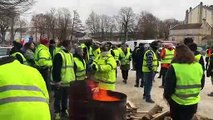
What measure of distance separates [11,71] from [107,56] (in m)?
5.55

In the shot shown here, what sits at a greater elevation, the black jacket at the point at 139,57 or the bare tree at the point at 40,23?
the bare tree at the point at 40,23

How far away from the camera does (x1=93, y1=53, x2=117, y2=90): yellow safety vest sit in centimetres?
873

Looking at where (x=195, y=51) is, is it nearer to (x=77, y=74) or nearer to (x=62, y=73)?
(x=77, y=74)

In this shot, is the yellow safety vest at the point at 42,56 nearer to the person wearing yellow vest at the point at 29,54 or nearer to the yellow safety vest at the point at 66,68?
the person wearing yellow vest at the point at 29,54

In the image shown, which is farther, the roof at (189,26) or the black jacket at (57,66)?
the roof at (189,26)

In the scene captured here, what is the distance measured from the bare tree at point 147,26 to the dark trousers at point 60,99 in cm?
8988

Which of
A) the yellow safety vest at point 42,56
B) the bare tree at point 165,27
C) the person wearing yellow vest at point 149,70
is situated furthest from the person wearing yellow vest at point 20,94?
the bare tree at point 165,27

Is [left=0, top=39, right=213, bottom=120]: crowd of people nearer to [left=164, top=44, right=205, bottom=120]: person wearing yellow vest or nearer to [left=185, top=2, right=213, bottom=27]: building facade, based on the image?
[left=164, top=44, right=205, bottom=120]: person wearing yellow vest

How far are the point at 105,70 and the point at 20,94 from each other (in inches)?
213

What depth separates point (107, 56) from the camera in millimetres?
8844

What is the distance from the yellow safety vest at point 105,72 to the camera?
8727 millimetres

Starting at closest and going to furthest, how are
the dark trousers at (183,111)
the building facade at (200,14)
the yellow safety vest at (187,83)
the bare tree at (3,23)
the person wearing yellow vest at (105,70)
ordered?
the yellow safety vest at (187,83) < the dark trousers at (183,111) < the person wearing yellow vest at (105,70) < the bare tree at (3,23) < the building facade at (200,14)

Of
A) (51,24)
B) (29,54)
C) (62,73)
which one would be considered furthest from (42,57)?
(51,24)

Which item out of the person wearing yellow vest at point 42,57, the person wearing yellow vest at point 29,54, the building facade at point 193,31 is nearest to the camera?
the person wearing yellow vest at point 29,54
